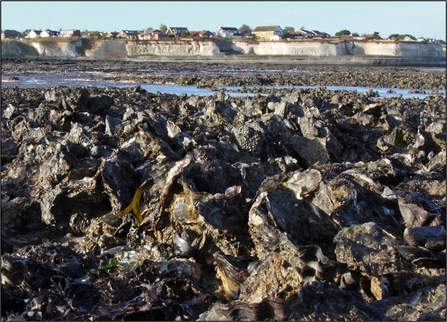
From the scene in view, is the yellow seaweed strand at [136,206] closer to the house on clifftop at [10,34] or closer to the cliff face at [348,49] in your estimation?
the cliff face at [348,49]

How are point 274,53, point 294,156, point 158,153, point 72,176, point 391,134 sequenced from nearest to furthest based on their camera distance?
1. point 72,176
2. point 158,153
3. point 294,156
4. point 391,134
5. point 274,53

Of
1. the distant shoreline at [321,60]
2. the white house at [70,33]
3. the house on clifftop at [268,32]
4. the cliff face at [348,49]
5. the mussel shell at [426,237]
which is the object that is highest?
the white house at [70,33]

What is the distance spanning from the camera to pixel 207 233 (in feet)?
15.8

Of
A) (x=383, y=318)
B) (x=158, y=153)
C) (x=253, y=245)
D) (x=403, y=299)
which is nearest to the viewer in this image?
(x=383, y=318)

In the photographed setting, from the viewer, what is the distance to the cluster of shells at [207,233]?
3822 mm

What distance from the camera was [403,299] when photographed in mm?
3783

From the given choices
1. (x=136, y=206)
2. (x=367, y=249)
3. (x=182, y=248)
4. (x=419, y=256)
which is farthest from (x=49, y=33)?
(x=419, y=256)

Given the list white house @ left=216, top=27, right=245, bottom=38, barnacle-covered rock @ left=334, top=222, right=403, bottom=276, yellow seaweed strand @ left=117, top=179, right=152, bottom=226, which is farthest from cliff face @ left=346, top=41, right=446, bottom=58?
barnacle-covered rock @ left=334, top=222, right=403, bottom=276

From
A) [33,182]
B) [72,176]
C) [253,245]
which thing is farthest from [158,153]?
[253,245]

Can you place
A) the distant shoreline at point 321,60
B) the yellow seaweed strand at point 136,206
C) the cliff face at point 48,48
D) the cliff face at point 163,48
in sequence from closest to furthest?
the yellow seaweed strand at point 136,206 → the distant shoreline at point 321,60 → the cliff face at point 163,48 → the cliff face at point 48,48

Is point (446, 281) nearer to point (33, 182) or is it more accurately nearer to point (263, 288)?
point (263, 288)

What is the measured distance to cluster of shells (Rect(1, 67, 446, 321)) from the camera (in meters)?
3.82

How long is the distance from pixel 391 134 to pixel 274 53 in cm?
7369

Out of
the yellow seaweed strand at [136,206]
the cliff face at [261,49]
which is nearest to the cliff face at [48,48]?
the cliff face at [261,49]
